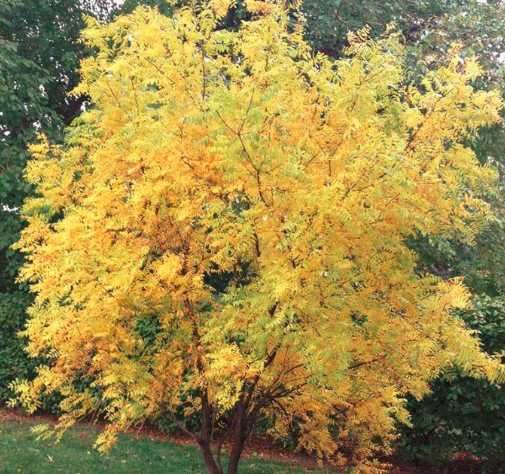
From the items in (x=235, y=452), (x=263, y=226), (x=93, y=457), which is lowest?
(x=93, y=457)

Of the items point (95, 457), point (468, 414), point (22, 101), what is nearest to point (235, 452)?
point (95, 457)

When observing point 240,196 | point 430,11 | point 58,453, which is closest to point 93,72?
point 240,196

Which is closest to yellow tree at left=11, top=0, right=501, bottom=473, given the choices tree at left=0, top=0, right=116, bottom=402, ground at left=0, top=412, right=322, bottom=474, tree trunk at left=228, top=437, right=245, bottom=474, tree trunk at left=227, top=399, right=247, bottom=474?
tree trunk at left=227, top=399, right=247, bottom=474

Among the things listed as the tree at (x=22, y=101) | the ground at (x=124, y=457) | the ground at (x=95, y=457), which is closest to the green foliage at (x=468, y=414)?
the ground at (x=124, y=457)

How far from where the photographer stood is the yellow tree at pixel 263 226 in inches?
158

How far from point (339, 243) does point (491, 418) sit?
6.43 meters

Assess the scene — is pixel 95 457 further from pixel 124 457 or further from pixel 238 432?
pixel 238 432

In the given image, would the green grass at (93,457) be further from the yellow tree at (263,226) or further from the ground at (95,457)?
the yellow tree at (263,226)

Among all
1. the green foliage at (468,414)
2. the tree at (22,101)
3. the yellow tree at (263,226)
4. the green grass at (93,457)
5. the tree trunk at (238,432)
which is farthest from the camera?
the tree at (22,101)

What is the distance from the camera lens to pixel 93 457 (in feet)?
29.3

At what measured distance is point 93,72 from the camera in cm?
541

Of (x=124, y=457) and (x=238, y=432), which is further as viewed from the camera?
(x=124, y=457)

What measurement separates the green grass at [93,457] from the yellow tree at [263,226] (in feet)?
11.8

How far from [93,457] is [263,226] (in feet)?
19.9
